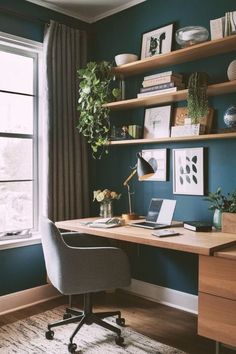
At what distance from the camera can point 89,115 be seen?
326 centimetres

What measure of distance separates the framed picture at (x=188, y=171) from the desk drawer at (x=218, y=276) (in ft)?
3.11

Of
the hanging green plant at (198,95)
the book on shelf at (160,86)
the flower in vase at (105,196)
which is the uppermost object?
the book on shelf at (160,86)

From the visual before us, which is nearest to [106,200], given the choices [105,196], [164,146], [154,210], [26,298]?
[105,196]

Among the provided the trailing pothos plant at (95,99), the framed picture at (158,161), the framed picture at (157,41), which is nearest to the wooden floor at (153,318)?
the framed picture at (158,161)

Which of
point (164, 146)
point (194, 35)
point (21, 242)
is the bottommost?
point (21, 242)

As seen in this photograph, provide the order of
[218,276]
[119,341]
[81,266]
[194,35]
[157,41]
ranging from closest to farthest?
[218,276]
[81,266]
[119,341]
[194,35]
[157,41]

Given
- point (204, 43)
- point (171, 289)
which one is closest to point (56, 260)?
point (171, 289)

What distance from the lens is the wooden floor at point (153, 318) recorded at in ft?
8.09

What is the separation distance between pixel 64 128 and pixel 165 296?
1.76 meters

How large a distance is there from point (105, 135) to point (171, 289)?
149cm

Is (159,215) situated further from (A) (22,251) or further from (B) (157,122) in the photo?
(A) (22,251)

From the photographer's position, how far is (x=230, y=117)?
252 centimetres

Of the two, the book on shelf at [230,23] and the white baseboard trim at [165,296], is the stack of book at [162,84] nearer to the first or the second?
the book on shelf at [230,23]

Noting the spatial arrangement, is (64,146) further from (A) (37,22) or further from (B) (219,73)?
(B) (219,73)
